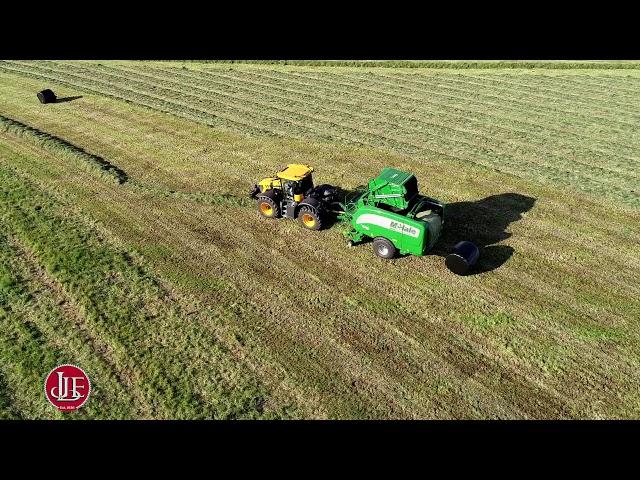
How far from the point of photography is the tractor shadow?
13.4 m

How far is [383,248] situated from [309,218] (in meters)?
2.79

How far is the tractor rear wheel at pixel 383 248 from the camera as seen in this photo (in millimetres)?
12781

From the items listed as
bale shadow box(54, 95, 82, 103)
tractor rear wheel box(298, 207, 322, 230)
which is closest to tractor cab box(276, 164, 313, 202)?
tractor rear wheel box(298, 207, 322, 230)

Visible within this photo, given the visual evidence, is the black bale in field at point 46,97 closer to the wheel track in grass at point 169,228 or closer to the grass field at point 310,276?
the grass field at point 310,276

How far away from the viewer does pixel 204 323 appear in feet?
36.0

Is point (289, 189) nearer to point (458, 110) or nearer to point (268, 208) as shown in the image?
point (268, 208)

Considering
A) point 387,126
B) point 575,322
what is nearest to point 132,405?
point 575,322

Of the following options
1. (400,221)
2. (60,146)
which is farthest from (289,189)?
(60,146)

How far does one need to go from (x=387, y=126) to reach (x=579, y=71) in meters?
22.9

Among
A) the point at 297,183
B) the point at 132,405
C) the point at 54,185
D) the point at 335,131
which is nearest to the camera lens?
the point at 132,405

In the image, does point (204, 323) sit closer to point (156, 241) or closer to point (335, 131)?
point (156, 241)

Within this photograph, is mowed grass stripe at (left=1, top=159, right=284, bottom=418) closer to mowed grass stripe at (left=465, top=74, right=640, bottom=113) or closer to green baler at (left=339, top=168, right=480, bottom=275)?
green baler at (left=339, top=168, right=480, bottom=275)

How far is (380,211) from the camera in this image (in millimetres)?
12547
